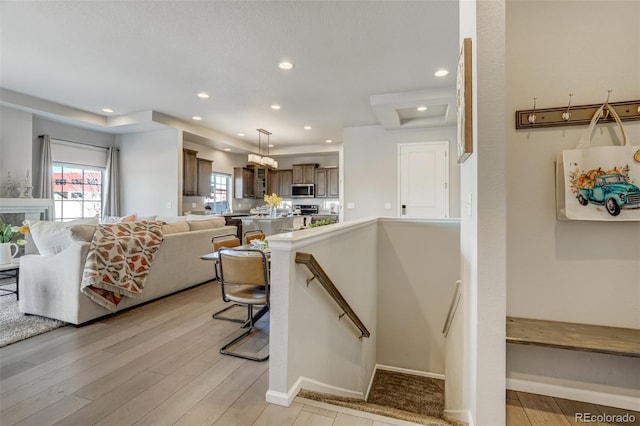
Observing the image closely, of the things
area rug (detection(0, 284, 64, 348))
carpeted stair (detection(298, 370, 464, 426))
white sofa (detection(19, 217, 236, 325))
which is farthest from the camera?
carpeted stair (detection(298, 370, 464, 426))

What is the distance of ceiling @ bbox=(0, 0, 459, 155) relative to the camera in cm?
279

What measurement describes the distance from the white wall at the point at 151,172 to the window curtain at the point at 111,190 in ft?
0.44

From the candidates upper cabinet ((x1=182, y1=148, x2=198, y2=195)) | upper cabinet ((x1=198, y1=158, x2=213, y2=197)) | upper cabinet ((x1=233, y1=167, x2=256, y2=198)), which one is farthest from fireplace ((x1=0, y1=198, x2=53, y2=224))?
upper cabinet ((x1=233, y1=167, x2=256, y2=198))

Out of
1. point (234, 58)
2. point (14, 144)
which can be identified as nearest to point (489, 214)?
point (234, 58)

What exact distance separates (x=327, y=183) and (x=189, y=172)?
4020 mm

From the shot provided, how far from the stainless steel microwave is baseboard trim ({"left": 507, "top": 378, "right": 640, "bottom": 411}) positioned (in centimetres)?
804

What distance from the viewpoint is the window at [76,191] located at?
6219 millimetres

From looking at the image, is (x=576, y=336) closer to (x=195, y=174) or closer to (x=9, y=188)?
(x=195, y=174)

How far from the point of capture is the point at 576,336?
1.61 metres

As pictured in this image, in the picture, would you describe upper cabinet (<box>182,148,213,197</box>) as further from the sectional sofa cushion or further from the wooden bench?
the wooden bench

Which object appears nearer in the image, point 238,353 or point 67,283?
Result: point 238,353

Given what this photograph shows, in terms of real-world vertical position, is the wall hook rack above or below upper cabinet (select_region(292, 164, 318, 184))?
below

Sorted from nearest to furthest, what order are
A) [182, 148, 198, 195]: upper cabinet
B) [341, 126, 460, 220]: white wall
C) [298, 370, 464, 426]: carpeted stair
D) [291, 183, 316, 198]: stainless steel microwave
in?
[298, 370, 464, 426]: carpeted stair → [341, 126, 460, 220]: white wall → [182, 148, 198, 195]: upper cabinet → [291, 183, 316, 198]: stainless steel microwave

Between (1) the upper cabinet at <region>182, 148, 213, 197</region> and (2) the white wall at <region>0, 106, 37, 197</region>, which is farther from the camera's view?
(1) the upper cabinet at <region>182, 148, 213, 197</region>
